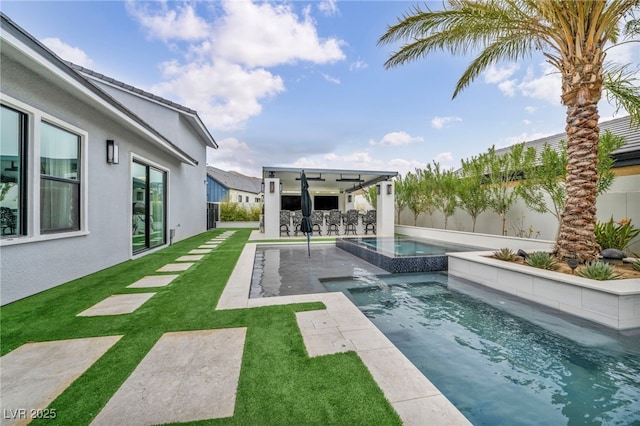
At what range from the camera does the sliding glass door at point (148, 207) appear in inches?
301

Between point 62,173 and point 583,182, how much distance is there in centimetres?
942

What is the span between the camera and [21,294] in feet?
13.1

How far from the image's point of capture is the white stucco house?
3787 millimetres

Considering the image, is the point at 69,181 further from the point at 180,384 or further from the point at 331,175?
the point at 331,175

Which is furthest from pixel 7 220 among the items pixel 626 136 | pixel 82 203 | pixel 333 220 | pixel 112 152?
pixel 626 136

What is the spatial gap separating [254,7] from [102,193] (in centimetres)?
745

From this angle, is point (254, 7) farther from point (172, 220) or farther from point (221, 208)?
point (221, 208)

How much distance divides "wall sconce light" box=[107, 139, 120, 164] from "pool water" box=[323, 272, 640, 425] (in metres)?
6.19

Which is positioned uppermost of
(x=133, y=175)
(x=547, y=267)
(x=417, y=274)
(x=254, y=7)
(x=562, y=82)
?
(x=254, y=7)

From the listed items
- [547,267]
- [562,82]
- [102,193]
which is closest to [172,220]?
[102,193]

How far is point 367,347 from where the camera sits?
266cm

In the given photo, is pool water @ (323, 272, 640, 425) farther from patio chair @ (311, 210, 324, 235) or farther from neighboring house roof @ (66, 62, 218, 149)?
neighboring house roof @ (66, 62, 218, 149)

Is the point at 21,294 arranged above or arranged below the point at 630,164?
below

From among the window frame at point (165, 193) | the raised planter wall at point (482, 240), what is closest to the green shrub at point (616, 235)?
the raised planter wall at point (482, 240)
